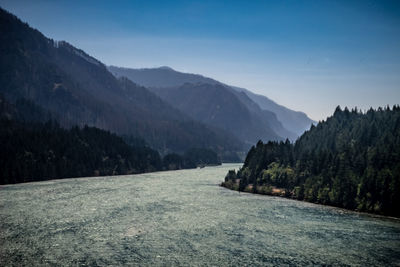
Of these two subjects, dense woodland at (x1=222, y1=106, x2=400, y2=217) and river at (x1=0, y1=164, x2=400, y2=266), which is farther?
dense woodland at (x1=222, y1=106, x2=400, y2=217)

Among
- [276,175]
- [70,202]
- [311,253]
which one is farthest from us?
[276,175]

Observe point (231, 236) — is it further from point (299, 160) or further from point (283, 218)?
point (299, 160)

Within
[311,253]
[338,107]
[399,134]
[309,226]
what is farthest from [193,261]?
[338,107]

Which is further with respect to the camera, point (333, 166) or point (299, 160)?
point (299, 160)

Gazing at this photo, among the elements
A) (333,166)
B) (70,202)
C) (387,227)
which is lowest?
(70,202)

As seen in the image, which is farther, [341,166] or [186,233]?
[341,166]
